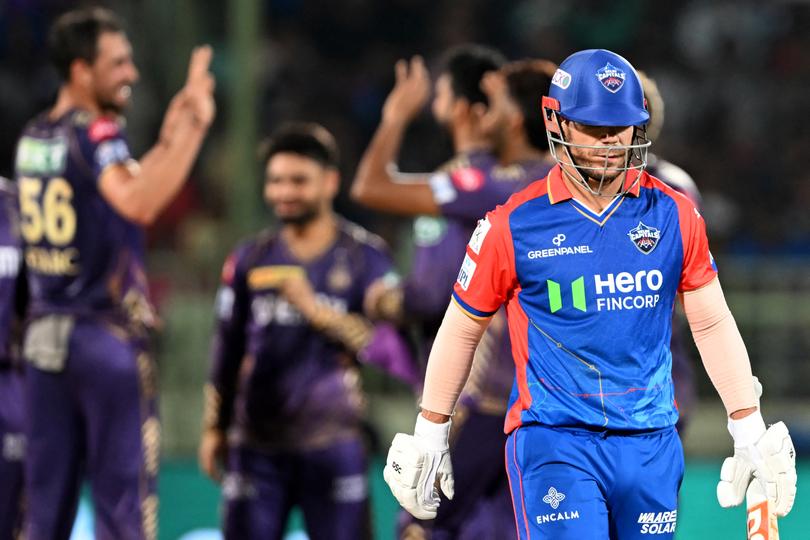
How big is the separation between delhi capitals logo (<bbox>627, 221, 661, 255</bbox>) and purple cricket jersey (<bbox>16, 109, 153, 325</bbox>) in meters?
2.58

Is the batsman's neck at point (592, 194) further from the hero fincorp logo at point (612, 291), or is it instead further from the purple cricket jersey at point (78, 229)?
the purple cricket jersey at point (78, 229)

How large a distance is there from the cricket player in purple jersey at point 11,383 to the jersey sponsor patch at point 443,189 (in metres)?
1.93

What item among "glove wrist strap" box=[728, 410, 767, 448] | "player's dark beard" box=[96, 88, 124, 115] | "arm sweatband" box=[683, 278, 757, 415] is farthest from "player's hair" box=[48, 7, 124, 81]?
"glove wrist strap" box=[728, 410, 767, 448]

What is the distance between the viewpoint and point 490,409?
249 inches

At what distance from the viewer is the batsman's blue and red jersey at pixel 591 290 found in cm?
462

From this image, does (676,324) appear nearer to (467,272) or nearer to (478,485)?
(478,485)

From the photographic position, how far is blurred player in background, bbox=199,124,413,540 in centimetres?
688

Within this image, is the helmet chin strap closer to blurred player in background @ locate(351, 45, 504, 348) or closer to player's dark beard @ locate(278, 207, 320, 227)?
blurred player in background @ locate(351, 45, 504, 348)

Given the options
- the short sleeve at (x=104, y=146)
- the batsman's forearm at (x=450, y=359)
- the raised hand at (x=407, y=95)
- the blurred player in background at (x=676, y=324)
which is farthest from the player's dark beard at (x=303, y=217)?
the batsman's forearm at (x=450, y=359)

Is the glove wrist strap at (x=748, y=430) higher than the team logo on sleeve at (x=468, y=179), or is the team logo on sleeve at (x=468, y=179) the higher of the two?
the team logo on sleeve at (x=468, y=179)

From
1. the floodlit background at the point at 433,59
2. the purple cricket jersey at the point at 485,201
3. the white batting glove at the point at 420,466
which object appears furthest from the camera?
the floodlit background at the point at 433,59

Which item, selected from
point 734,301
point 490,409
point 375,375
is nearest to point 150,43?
point 375,375

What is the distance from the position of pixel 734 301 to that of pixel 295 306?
17.5 ft

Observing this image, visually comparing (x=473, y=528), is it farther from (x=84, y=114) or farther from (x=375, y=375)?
(x=375, y=375)
